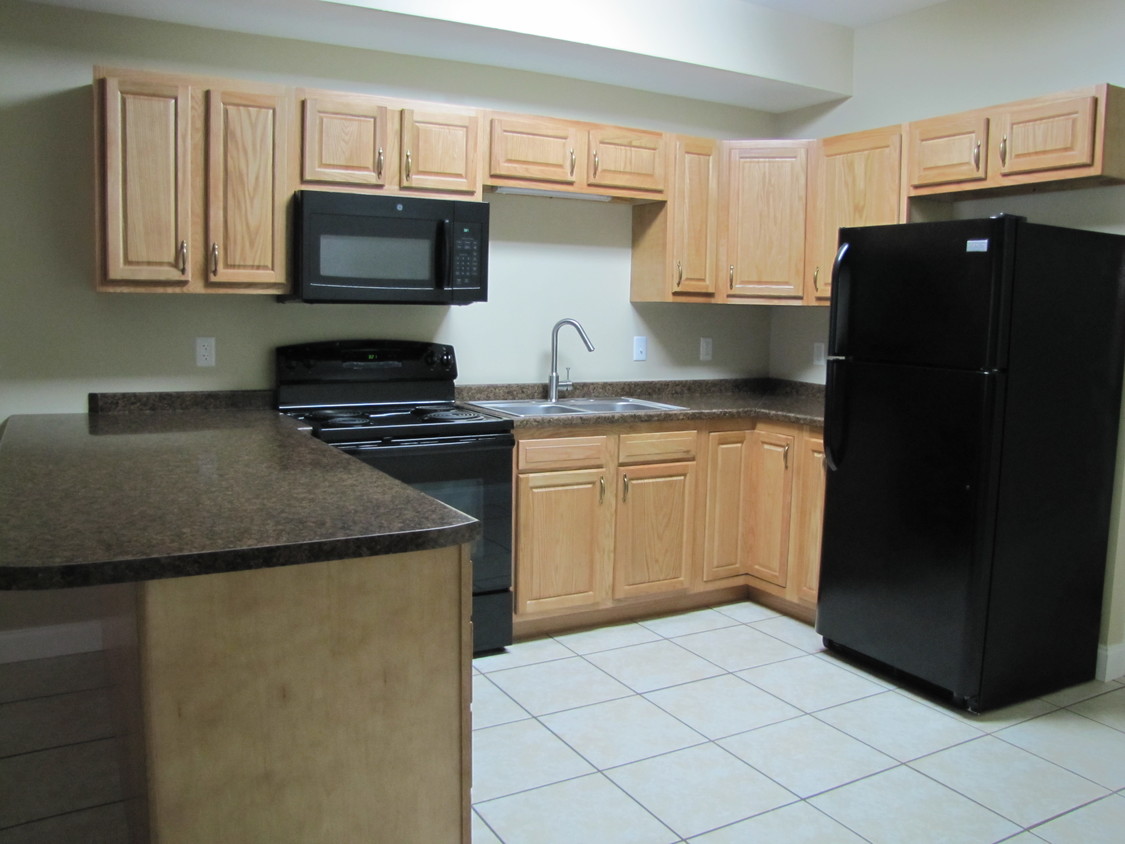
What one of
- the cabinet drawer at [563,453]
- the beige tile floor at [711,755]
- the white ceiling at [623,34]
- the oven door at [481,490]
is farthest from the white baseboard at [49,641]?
the white ceiling at [623,34]

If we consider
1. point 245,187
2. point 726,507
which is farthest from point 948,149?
point 245,187

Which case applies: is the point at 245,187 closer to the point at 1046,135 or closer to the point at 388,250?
the point at 388,250

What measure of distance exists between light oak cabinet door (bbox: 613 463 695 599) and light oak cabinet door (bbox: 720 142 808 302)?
905 millimetres

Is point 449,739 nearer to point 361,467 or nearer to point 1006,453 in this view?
point 361,467

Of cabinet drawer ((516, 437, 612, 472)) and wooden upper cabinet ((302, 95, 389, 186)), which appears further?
cabinet drawer ((516, 437, 612, 472))

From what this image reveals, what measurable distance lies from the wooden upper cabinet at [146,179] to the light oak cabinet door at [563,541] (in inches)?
56.7

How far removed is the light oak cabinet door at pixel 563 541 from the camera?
135 inches

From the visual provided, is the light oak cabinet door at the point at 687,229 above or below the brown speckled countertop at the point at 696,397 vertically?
above

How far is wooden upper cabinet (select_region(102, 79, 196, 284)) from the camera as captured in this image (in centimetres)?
289

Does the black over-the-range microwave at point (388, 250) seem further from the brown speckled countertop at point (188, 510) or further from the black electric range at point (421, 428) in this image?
the brown speckled countertop at point (188, 510)

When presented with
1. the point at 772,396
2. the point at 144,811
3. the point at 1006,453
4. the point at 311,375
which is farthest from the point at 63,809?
the point at 772,396

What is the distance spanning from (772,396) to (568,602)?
5.34 feet

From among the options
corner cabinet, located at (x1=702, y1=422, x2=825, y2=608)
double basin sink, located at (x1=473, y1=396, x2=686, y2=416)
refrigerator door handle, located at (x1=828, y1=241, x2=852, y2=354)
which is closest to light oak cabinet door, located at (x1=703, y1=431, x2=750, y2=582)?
corner cabinet, located at (x1=702, y1=422, x2=825, y2=608)

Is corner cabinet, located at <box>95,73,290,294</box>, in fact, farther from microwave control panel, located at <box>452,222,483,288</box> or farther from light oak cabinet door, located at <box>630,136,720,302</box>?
light oak cabinet door, located at <box>630,136,720,302</box>
